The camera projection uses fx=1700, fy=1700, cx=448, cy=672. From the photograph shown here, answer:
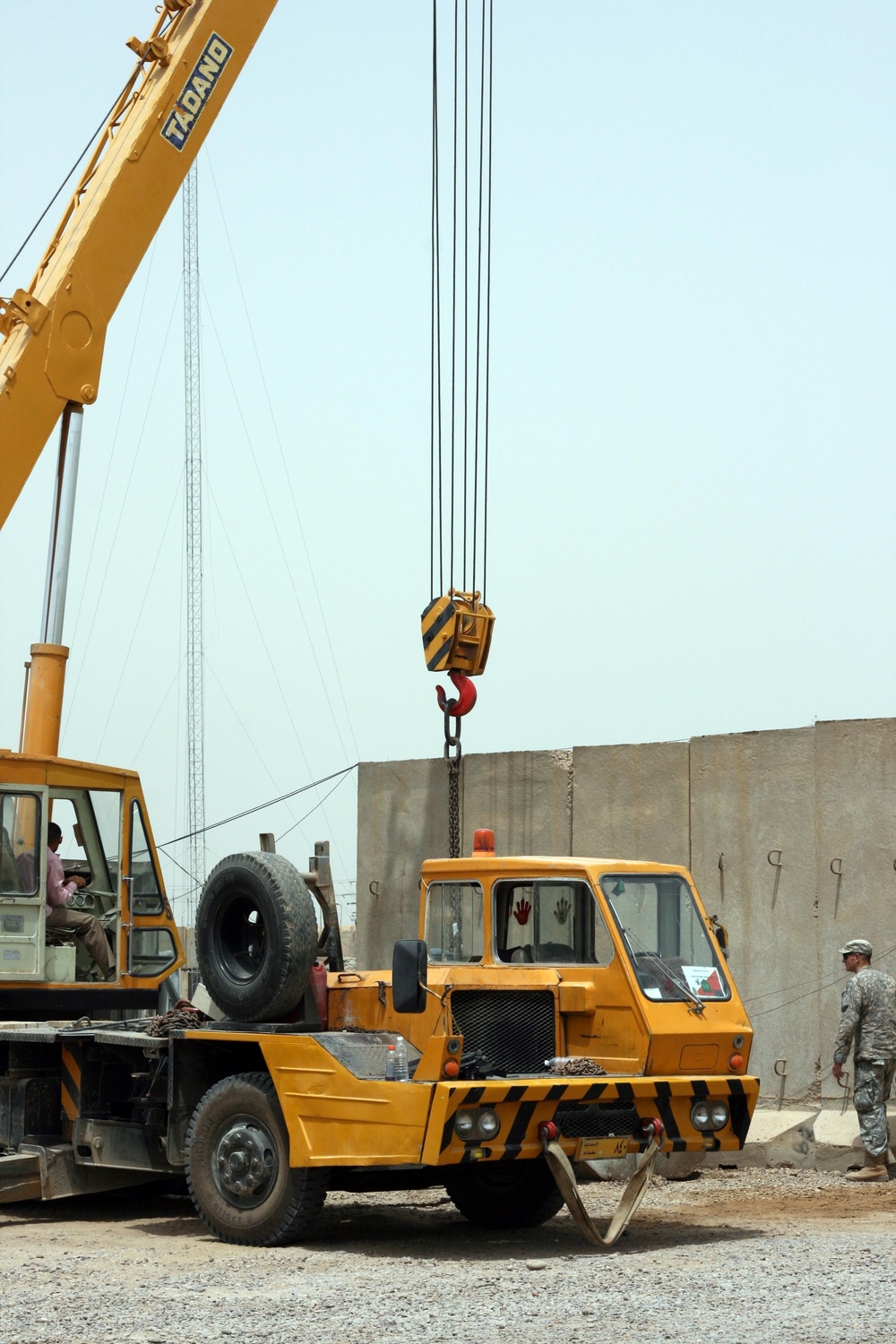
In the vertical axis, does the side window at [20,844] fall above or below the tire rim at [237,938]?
above

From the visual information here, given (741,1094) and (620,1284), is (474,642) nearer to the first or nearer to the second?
(741,1094)

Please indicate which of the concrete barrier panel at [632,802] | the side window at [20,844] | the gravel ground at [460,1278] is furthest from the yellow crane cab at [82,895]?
the concrete barrier panel at [632,802]

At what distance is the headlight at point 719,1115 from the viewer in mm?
8695

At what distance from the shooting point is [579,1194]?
8.34 meters

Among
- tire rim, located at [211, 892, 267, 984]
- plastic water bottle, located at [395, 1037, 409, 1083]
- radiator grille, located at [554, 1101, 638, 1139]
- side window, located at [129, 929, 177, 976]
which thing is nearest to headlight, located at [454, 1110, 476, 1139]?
plastic water bottle, located at [395, 1037, 409, 1083]

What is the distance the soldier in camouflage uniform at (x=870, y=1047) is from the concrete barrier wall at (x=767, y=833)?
54 centimetres

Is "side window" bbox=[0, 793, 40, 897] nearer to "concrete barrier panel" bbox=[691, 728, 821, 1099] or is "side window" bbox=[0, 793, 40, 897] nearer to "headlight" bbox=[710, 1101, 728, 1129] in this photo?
"headlight" bbox=[710, 1101, 728, 1129]

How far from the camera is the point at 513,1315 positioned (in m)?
6.64

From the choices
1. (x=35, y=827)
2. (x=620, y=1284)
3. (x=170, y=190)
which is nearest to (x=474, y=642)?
(x=35, y=827)

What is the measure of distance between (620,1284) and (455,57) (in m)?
10.1

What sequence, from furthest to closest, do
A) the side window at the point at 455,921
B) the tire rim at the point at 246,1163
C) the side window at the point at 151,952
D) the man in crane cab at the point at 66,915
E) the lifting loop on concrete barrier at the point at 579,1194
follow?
the side window at the point at 151,952, the man in crane cab at the point at 66,915, the side window at the point at 455,921, the tire rim at the point at 246,1163, the lifting loop on concrete barrier at the point at 579,1194

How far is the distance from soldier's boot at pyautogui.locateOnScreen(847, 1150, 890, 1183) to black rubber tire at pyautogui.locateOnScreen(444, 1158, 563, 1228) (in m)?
2.40

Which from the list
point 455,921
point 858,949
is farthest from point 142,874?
point 858,949

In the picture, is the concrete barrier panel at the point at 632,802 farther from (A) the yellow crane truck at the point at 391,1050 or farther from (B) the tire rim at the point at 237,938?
(B) the tire rim at the point at 237,938
